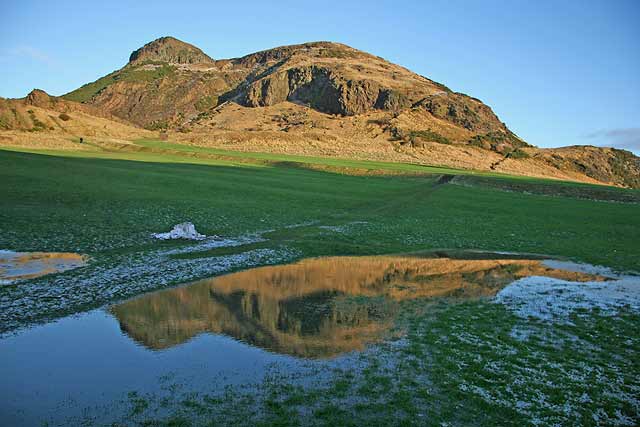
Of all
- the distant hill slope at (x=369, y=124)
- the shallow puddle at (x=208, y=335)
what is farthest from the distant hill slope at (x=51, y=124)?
the shallow puddle at (x=208, y=335)

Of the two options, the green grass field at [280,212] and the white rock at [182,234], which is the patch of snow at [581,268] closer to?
the green grass field at [280,212]

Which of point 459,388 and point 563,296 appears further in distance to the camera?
point 563,296

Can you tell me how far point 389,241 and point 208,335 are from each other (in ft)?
56.7

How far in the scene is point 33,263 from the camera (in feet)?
61.4

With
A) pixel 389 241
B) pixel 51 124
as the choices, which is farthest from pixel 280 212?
pixel 51 124

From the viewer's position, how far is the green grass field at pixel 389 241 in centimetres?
944

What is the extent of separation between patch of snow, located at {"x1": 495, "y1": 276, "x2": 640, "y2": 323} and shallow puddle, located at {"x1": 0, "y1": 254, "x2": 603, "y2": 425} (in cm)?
102

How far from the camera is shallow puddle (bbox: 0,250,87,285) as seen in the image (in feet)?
55.8

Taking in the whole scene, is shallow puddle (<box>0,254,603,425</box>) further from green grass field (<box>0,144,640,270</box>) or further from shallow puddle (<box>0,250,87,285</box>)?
green grass field (<box>0,144,640,270</box>)

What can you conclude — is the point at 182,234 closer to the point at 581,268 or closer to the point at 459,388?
the point at 459,388

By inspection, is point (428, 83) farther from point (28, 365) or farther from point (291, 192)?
point (28, 365)

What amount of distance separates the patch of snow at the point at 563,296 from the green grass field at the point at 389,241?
1035mm

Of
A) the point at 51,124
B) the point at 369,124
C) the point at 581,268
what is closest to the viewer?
the point at 581,268

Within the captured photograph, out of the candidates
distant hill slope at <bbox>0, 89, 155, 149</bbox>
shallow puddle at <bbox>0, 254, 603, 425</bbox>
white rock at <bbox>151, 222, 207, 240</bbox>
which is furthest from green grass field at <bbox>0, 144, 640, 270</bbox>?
distant hill slope at <bbox>0, 89, 155, 149</bbox>
